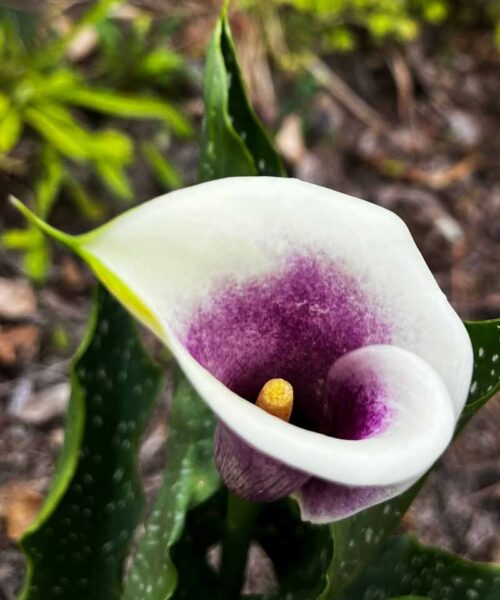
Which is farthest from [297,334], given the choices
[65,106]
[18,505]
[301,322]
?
[65,106]

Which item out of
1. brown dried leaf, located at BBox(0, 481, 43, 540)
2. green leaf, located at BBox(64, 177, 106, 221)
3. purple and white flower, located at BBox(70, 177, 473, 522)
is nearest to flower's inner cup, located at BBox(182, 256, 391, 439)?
purple and white flower, located at BBox(70, 177, 473, 522)

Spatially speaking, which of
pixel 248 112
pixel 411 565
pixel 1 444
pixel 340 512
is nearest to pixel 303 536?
pixel 411 565

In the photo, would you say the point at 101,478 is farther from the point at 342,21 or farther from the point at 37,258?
the point at 342,21

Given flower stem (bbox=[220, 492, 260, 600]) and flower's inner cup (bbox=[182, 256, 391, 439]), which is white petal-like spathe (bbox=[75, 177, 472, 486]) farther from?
flower stem (bbox=[220, 492, 260, 600])

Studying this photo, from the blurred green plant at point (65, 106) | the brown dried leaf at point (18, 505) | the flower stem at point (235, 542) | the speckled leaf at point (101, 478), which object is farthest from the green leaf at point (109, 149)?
the flower stem at point (235, 542)

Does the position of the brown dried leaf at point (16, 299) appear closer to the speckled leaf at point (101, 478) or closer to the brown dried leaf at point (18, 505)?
the brown dried leaf at point (18, 505)
